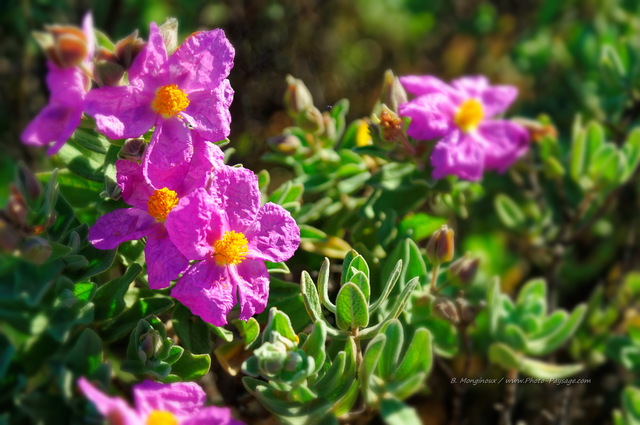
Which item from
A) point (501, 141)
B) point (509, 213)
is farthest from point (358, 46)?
point (501, 141)

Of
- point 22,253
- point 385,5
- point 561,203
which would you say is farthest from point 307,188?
point 385,5

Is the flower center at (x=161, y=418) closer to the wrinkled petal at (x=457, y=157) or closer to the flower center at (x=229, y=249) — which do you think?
the flower center at (x=229, y=249)

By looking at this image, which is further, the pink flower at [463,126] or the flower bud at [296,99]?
the flower bud at [296,99]

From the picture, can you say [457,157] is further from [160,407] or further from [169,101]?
[160,407]

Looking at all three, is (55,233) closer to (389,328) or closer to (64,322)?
(64,322)

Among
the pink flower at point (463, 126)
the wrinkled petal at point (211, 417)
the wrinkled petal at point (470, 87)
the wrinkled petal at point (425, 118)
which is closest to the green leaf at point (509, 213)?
the pink flower at point (463, 126)

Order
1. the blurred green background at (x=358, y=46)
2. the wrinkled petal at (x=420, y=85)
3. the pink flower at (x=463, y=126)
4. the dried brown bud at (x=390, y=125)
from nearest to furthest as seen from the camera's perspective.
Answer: the dried brown bud at (x=390, y=125) < the pink flower at (x=463, y=126) < the wrinkled petal at (x=420, y=85) < the blurred green background at (x=358, y=46)
